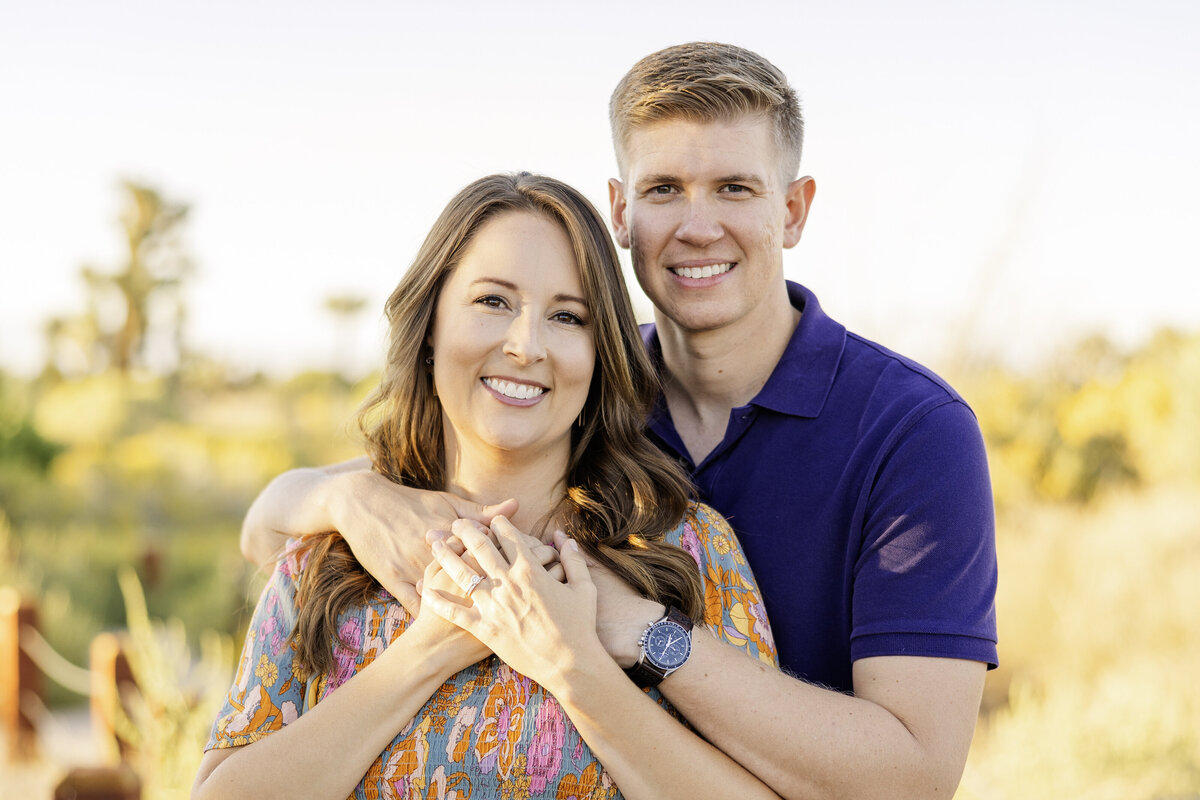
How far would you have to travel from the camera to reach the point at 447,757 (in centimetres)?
210

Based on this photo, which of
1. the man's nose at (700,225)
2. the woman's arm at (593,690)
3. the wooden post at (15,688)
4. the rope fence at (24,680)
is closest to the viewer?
the woman's arm at (593,690)

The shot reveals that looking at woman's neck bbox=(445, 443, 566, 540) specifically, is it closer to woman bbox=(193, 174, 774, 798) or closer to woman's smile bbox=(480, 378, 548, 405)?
woman bbox=(193, 174, 774, 798)

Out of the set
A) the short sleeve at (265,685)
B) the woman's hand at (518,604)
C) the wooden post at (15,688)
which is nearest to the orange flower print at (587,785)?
the woman's hand at (518,604)

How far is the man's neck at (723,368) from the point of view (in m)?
2.83

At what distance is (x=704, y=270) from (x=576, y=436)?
0.62 metres

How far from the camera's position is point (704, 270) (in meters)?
2.84

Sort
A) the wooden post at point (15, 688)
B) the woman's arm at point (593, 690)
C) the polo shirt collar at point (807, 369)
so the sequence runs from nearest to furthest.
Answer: the woman's arm at point (593, 690) < the polo shirt collar at point (807, 369) < the wooden post at point (15, 688)

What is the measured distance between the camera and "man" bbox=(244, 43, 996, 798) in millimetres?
2115

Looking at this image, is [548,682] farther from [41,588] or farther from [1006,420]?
[1006,420]

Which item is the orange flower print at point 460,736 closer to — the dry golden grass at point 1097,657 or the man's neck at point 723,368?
the man's neck at point 723,368

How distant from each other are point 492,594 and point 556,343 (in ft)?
1.94

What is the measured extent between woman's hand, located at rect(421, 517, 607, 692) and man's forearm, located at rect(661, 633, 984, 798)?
234 mm

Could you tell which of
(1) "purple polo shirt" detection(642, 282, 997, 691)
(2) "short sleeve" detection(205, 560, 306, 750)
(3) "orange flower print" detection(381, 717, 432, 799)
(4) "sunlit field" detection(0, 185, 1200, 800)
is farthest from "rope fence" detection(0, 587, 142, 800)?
(1) "purple polo shirt" detection(642, 282, 997, 691)

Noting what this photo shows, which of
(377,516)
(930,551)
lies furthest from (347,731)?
(930,551)
